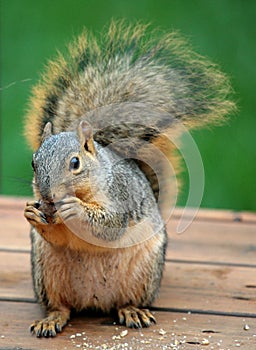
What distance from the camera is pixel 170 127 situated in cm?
210

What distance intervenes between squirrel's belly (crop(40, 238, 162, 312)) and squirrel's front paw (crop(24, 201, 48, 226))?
178 millimetres

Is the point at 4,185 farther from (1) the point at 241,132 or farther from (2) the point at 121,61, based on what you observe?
(2) the point at 121,61

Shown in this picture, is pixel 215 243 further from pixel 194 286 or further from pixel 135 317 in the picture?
pixel 135 317

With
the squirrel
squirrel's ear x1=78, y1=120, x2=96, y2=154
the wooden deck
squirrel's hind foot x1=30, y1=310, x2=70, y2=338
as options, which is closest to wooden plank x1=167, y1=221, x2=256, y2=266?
the wooden deck

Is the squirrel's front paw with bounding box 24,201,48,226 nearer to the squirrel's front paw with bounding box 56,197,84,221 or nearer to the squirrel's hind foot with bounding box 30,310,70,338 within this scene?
the squirrel's front paw with bounding box 56,197,84,221

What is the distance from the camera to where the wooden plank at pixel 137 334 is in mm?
1879

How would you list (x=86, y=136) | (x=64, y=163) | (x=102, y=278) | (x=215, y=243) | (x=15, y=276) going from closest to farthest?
(x=64, y=163), (x=86, y=136), (x=102, y=278), (x=15, y=276), (x=215, y=243)

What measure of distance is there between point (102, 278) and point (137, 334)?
15 centimetres

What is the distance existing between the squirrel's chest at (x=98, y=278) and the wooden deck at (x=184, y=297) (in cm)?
6

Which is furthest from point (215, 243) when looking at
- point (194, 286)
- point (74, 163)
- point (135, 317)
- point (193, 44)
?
point (193, 44)

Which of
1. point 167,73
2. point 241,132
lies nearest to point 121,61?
point 167,73

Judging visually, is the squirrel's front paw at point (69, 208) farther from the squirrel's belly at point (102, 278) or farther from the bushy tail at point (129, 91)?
the bushy tail at point (129, 91)

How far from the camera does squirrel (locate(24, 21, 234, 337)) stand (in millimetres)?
1819

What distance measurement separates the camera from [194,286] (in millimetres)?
2221
